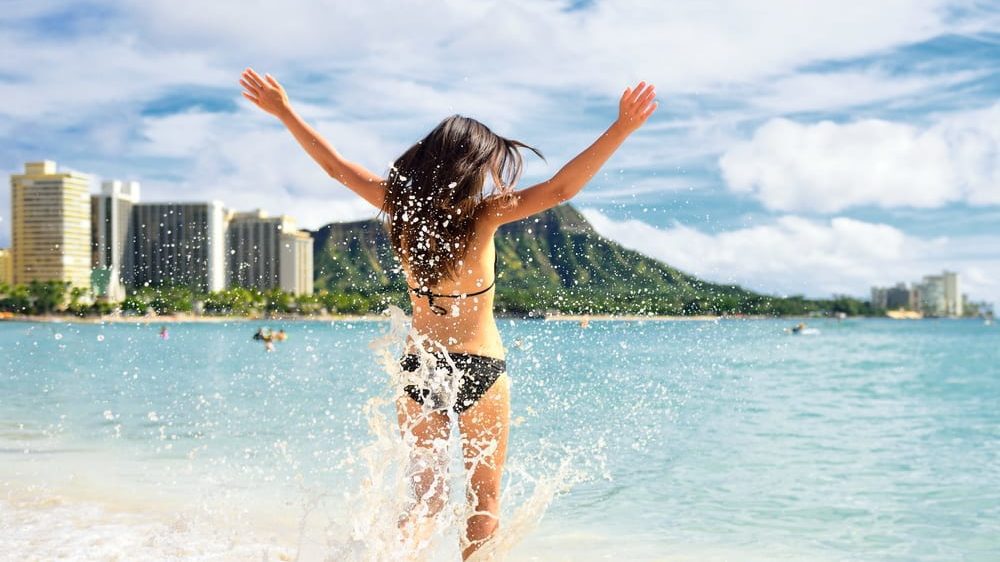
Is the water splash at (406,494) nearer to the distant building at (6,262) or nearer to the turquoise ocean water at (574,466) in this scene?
the turquoise ocean water at (574,466)

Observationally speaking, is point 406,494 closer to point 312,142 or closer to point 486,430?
point 486,430

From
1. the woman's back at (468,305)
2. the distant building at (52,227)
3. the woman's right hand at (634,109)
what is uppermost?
the distant building at (52,227)

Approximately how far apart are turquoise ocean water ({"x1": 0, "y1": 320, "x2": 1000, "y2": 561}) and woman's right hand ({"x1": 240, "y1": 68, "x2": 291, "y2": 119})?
3.55 ft

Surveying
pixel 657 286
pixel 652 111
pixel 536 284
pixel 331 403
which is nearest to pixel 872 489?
pixel 657 286

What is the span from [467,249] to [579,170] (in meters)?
0.49

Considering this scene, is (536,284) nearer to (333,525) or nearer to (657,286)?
(657,286)

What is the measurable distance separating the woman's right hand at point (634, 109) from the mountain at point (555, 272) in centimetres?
72

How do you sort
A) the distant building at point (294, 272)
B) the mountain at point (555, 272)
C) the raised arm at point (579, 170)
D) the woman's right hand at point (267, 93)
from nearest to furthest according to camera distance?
the raised arm at point (579, 170) < the woman's right hand at point (267, 93) < the mountain at point (555, 272) < the distant building at point (294, 272)

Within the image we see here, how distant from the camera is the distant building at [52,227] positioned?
34.3 meters

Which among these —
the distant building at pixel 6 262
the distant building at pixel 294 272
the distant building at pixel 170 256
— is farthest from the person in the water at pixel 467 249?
the distant building at pixel 6 262

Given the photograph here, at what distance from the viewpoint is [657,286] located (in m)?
6.64

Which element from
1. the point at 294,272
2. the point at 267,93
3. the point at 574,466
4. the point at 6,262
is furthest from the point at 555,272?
the point at 6,262

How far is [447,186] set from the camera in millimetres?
2998

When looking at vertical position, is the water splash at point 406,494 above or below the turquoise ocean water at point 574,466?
above
